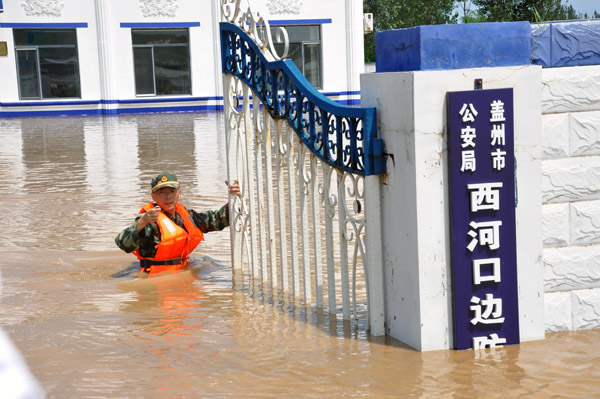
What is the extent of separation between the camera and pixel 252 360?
496 cm

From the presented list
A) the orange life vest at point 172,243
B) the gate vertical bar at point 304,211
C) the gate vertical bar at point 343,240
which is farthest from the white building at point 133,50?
the gate vertical bar at point 343,240

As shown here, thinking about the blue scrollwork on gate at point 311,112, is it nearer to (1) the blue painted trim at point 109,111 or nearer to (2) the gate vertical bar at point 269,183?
(2) the gate vertical bar at point 269,183

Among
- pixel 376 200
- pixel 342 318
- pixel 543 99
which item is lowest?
pixel 342 318

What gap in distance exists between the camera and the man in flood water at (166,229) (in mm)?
7031

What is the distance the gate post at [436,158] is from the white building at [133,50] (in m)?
28.6

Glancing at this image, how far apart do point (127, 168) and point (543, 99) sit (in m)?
11.2

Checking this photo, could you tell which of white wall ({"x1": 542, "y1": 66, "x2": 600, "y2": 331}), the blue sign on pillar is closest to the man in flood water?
the blue sign on pillar

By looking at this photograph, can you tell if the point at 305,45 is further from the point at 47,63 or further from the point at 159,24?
the point at 47,63

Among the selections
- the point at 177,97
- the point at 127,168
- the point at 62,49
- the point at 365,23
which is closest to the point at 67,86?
the point at 62,49

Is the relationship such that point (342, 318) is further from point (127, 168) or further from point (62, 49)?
point (62, 49)

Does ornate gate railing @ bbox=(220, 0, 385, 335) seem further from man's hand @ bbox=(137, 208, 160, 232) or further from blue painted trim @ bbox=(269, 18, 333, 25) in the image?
blue painted trim @ bbox=(269, 18, 333, 25)

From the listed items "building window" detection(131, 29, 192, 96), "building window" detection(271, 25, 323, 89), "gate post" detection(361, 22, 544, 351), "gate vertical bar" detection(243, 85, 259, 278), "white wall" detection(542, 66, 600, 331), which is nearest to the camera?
"gate post" detection(361, 22, 544, 351)

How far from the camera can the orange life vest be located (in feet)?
23.7

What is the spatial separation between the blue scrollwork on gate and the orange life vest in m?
1.29
